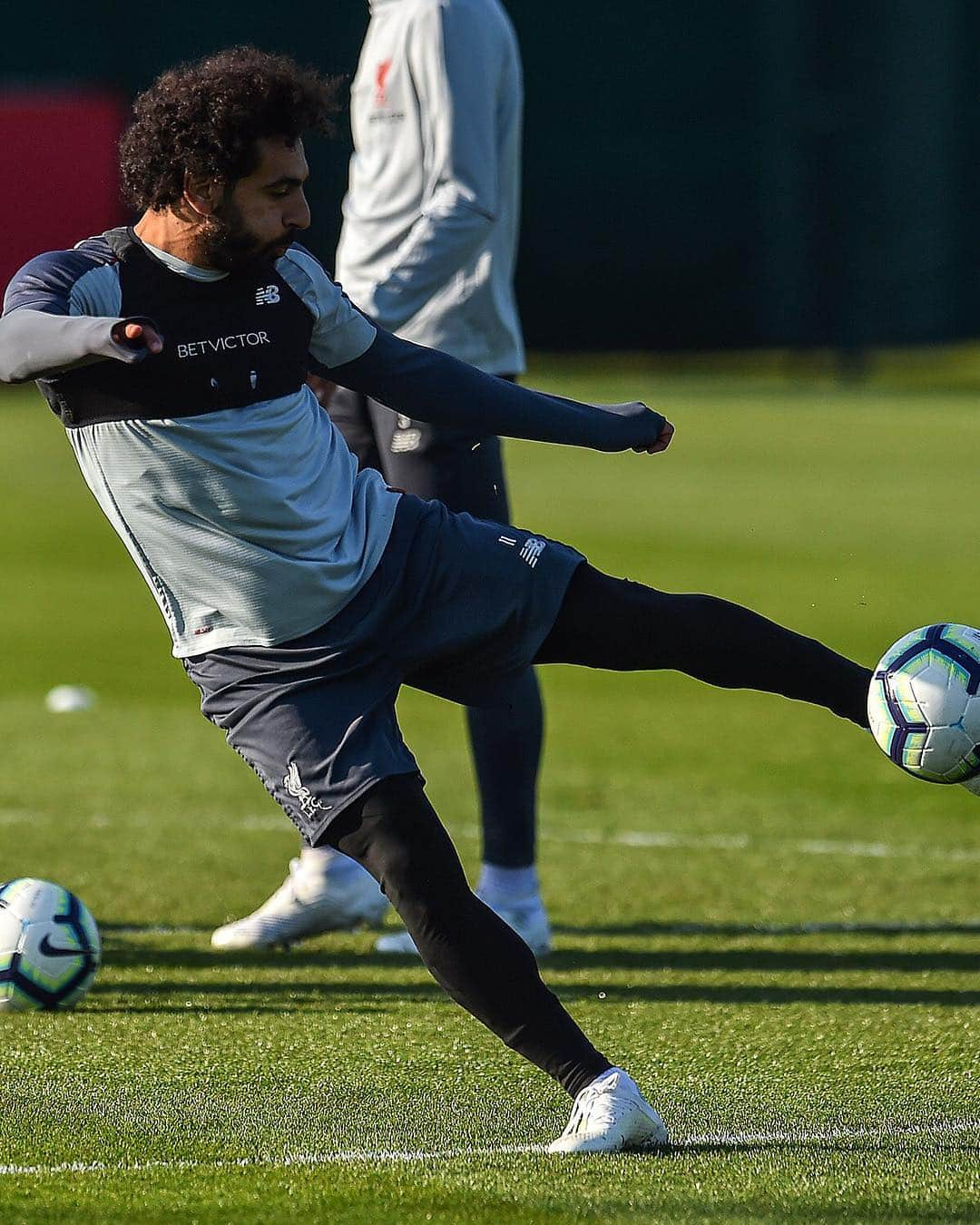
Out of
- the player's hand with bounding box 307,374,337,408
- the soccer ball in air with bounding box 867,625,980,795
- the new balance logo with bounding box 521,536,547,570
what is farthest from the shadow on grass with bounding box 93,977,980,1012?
the player's hand with bounding box 307,374,337,408

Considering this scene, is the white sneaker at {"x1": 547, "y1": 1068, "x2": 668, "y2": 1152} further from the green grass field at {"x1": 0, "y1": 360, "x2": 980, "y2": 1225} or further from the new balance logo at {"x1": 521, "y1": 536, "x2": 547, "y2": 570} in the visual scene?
the new balance logo at {"x1": 521, "y1": 536, "x2": 547, "y2": 570}

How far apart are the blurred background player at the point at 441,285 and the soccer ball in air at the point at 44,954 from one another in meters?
0.68

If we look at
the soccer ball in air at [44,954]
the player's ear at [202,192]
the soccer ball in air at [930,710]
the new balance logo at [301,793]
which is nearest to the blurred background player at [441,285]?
the soccer ball in air at [44,954]

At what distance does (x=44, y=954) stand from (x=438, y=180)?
209 centimetres

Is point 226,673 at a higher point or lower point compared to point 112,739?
higher

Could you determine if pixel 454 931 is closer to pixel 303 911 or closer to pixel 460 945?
pixel 460 945

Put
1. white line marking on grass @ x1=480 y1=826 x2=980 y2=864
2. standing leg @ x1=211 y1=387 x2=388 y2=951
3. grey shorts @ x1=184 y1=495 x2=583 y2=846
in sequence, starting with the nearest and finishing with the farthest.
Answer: grey shorts @ x1=184 y1=495 x2=583 y2=846, standing leg @ x1=211 y1=387 x2=388 y2=951, white line marking on grass @ x1=480 y1=826 x2=980 y2=864

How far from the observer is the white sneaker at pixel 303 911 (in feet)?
16.7

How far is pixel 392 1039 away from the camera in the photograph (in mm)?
4219

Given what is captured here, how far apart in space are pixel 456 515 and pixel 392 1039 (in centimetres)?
117

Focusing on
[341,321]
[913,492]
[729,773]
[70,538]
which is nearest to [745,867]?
[729,773]

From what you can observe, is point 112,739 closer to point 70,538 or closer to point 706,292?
point 70,538

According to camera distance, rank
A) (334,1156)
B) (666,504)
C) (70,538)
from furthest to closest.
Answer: (666,504)
(70,538)
(334,1156)

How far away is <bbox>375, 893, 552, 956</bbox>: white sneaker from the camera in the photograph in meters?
5.05
